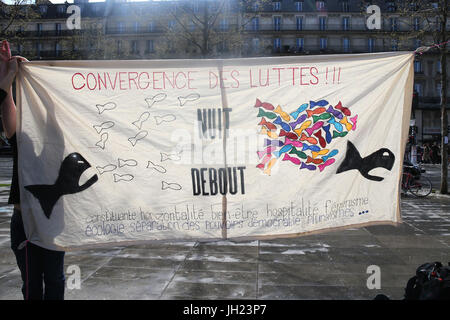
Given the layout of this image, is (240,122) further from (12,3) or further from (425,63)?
(425,63)

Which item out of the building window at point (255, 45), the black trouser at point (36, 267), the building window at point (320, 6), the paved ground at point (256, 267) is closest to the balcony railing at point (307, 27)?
the building window at point (255, 45)

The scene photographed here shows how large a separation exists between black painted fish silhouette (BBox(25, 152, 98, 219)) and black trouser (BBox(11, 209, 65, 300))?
205 mm

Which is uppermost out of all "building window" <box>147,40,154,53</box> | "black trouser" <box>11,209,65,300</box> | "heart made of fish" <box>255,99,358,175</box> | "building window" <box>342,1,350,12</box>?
"building window" <box>342,1,350,12</box>

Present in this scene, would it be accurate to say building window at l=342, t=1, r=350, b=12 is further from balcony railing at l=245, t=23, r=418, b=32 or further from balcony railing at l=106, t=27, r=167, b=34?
balcony railing at l=106, t=27, r=167, b=34

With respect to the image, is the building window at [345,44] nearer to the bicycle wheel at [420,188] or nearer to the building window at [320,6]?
the building window at [320,6]

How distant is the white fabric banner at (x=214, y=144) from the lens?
130 inches

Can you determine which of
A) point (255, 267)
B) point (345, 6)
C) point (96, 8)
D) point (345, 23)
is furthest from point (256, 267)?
point (96, 8)

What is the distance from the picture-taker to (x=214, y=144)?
341 cm

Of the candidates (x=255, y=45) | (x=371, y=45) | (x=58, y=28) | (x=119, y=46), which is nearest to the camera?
(x=119, y=46)

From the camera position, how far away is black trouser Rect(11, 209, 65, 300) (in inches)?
118

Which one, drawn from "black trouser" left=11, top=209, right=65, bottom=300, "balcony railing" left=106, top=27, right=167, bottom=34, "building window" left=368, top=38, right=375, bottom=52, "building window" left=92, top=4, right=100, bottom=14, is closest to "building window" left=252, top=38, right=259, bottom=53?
"balcony railing" left=106, top=27, right=167, bottom=34

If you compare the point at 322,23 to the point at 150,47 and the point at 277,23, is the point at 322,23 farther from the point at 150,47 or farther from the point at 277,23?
the point at 150,47

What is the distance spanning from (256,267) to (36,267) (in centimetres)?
303

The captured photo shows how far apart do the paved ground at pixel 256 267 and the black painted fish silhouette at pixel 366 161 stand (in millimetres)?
1561
